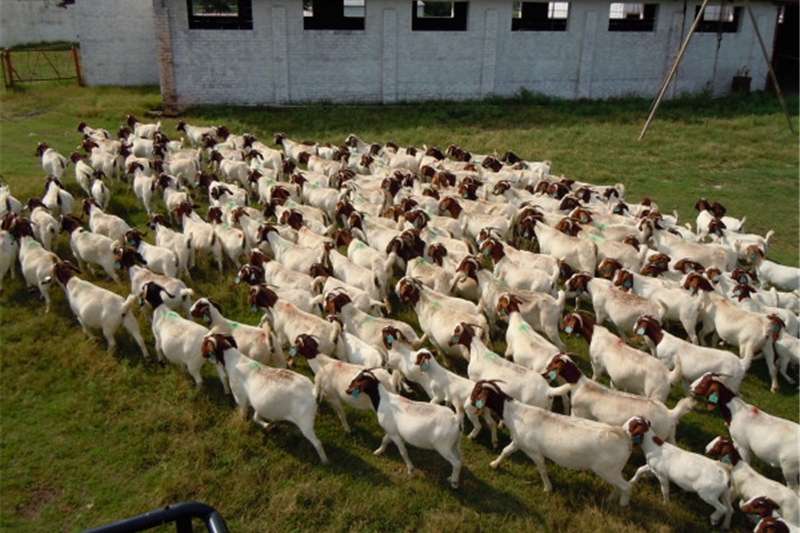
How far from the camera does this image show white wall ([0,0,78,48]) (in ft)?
126

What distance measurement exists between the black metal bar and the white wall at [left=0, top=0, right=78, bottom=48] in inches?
1699

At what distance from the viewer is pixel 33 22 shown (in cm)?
3919

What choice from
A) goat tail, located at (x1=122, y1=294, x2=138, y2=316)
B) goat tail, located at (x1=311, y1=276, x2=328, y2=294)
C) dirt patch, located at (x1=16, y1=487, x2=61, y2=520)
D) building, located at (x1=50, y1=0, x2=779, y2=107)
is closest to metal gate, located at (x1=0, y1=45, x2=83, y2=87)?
building, located at (x1=50, y1=0, x2=779, y2=107)

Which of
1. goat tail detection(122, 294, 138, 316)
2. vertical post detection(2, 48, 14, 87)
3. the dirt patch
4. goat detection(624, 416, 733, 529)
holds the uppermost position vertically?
vertical post detection(2, 48, 14, 87)

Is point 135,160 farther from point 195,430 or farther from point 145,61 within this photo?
point 145,61

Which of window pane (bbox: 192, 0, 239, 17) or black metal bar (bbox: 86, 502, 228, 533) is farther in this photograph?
window pane (bbox: 192, 0, 239, 17)

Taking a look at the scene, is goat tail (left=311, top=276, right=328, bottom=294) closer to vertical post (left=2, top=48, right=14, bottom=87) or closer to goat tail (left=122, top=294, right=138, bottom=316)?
goat tail (left=122, top=294, right=138, bottom=316)

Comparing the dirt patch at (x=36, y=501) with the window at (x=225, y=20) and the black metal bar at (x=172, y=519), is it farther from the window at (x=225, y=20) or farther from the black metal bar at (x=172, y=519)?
the window at (x=225, y=20)

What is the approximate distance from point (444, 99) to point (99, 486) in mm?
21236

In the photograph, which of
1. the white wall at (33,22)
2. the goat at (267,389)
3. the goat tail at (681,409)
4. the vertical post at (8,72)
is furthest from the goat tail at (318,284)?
the white wall at (33,22)

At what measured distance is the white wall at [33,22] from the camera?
38403 mm

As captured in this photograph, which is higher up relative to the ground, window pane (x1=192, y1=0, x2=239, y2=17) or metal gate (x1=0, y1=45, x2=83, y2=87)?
window pane (x1=192, y1=0, x2=239, y2=17)

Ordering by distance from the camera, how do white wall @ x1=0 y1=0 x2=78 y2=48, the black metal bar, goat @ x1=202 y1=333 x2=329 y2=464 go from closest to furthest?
the black metal bar → goat @ x1=202 y1=333 x2=329 y2=464 → white wall @ x1=0 y1=0 x2=78 y2=48

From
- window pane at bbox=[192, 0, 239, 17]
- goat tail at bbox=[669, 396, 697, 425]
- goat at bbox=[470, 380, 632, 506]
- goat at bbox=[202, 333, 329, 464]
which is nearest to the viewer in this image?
goat at bbox=[470, 380, 632, 506]
